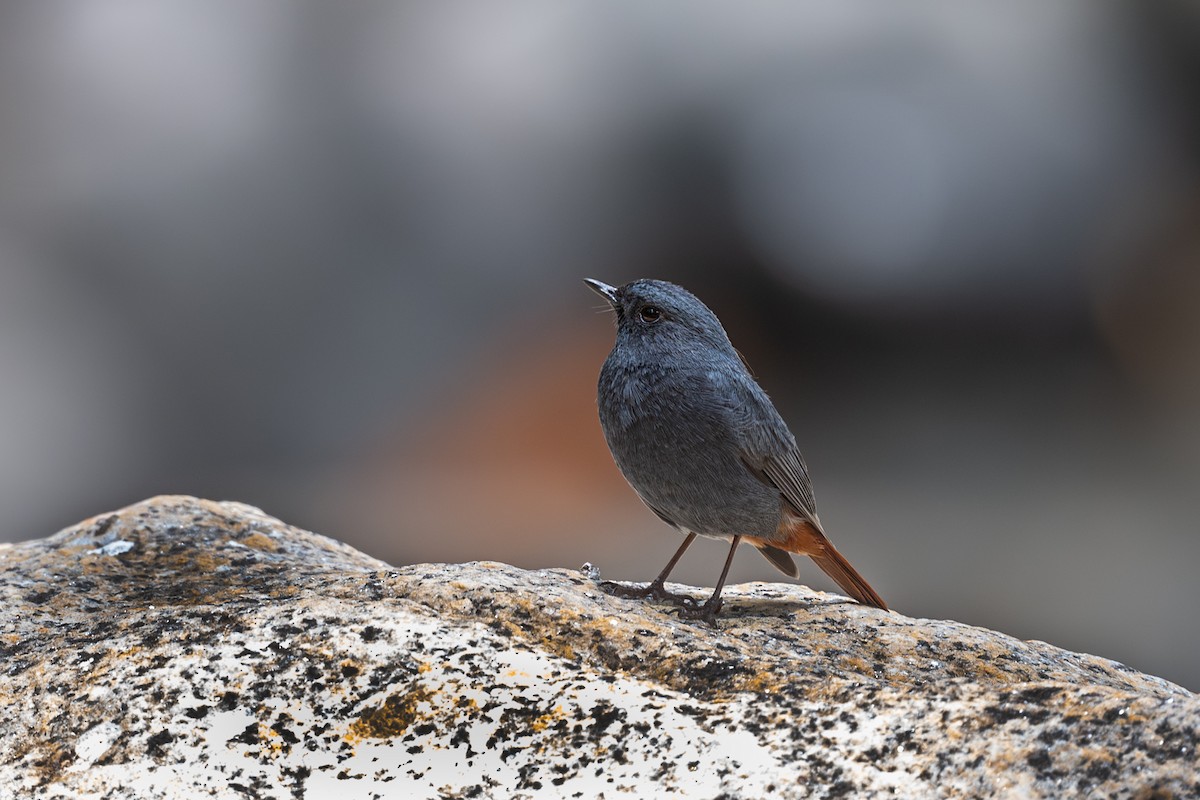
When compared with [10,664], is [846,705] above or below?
above

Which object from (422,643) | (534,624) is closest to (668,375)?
(534,624)

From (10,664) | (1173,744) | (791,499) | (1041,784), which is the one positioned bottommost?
(10,664)

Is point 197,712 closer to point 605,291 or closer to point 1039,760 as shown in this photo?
point 1039,760

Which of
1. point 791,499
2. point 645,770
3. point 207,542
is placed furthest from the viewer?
point 791,499

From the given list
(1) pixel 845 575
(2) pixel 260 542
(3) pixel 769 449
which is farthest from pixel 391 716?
(1) pixel 845 575

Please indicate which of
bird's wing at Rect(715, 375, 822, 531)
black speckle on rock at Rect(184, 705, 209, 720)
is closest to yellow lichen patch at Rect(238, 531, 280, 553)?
black speckle on rock at Rect(184, 705, 209, 720)

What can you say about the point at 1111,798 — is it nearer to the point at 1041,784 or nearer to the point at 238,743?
the point at 1041,784

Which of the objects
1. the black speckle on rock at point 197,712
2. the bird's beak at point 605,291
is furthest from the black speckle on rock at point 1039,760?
the bird's beak at point 605,291
